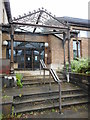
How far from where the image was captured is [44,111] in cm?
337

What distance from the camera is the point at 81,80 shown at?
4859 mm

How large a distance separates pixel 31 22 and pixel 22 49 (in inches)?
208

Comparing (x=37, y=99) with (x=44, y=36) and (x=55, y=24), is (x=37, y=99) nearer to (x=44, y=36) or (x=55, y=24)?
(x=55, y=24)

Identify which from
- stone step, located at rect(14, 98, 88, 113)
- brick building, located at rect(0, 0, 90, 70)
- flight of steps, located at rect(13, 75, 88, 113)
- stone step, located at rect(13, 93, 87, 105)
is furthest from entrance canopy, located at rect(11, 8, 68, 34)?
brick building, located at rect(0, 0, 90, 70)

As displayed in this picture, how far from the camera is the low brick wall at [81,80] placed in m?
4.43

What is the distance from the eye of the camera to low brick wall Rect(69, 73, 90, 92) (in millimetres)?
4435

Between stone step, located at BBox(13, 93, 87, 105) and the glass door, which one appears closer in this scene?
stone step, located at BBox(13, 93, 87, 105)

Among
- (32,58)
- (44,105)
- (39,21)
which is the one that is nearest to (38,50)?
(32,58)

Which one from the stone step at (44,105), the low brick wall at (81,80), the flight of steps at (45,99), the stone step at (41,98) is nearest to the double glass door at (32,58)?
the low brick wall at (81,80)

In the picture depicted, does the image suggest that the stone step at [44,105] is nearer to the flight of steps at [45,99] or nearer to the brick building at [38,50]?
the flight of steps at [45,99]

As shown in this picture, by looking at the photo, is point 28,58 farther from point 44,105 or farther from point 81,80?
point 44,105

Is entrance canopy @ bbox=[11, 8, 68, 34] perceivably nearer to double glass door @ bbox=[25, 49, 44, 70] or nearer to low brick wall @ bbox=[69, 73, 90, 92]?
low brick wall @ bbox=[69, 73, 90, 92]

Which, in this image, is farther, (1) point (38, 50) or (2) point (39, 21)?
(1) point (38, 50)

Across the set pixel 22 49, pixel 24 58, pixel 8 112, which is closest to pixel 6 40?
pixel 22 49
